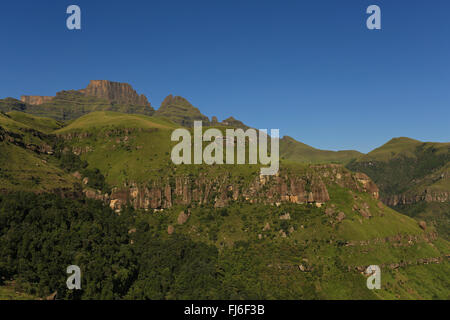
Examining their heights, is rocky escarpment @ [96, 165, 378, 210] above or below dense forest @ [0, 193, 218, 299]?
above

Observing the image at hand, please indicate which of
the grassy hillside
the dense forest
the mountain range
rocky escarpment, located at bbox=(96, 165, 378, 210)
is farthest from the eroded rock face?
the dense forest

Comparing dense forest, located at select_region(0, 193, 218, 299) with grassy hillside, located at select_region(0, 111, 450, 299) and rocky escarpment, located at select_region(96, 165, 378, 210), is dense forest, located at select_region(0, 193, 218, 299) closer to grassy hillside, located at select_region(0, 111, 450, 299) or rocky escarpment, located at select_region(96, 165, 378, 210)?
grassy hillside, located at select_region(0, 111, 450, 299)

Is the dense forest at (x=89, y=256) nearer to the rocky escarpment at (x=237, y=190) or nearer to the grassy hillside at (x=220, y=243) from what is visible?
the grassy hillside at (x=220, y=243)

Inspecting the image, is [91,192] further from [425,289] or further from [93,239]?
[425,289]

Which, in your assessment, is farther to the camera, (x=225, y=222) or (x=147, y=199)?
(x=147, y=199)

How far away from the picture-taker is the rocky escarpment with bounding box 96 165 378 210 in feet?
589

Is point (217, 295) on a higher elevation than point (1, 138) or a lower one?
lower

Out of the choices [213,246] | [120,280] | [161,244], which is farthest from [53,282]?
[213,246]

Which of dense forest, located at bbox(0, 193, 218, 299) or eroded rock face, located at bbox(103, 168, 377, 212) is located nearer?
dense forest, located at bbox(0, 193, 218, 299)

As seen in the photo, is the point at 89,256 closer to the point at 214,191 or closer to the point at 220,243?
the point at 220,243

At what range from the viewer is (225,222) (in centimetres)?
17688

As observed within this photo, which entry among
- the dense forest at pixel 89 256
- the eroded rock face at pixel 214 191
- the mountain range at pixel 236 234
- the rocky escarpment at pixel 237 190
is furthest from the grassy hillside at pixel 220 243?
the eroded rock face at pixel 214 191

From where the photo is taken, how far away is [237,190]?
193500 millimetres
